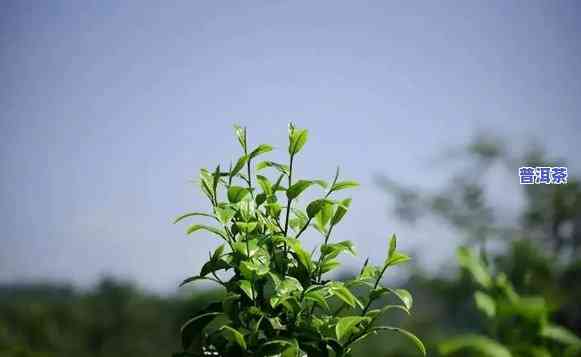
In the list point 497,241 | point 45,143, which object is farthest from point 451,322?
point 45,143

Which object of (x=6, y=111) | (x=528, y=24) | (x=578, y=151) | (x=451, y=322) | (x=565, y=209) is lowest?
(x=451, y=322)

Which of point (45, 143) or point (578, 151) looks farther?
point (578, 151)

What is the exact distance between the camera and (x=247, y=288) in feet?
3.55

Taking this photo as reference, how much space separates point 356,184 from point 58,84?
17.4ft

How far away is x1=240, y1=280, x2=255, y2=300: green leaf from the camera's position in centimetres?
108

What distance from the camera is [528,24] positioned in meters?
6.70

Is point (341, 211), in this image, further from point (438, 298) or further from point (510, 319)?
point (438, 298)

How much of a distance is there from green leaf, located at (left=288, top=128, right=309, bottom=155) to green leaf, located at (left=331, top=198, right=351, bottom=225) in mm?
130

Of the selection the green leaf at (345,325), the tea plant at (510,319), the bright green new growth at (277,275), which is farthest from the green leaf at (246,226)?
the tea plant at (510,319)

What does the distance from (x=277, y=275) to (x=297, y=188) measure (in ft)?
0.56

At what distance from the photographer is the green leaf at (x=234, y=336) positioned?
1060mm

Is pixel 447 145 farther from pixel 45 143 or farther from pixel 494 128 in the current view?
pixel 45 143

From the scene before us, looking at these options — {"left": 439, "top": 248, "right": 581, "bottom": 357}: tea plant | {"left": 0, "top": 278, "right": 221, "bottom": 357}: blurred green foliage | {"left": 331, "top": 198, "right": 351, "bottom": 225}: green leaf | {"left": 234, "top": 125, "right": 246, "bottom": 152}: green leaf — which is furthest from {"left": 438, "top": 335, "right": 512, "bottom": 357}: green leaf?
{"left": 0, "top": 278, "right": 221, "bottom": 357}: blurred green foliage

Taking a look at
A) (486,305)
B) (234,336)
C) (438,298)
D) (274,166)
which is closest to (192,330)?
(234,336)
